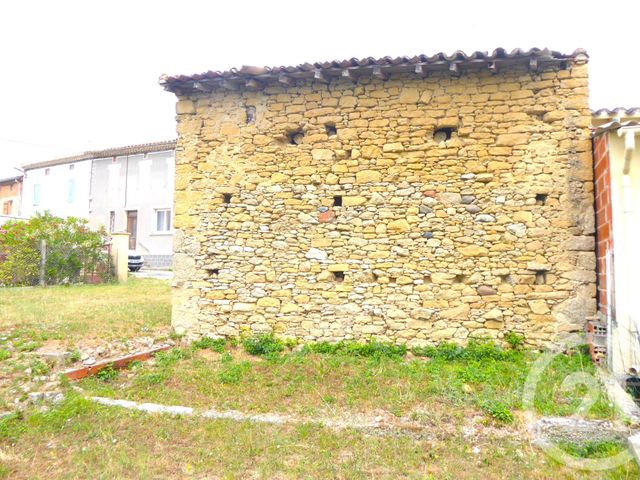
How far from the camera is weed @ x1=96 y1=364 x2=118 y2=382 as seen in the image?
5332 millimetres

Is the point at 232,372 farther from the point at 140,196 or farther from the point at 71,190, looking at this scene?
the point at 71,190

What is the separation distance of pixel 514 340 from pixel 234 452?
4.01 m

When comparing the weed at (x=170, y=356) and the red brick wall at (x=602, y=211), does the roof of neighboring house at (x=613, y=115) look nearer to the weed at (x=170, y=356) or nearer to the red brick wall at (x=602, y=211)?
the red brick wall at (x=602, y=211)

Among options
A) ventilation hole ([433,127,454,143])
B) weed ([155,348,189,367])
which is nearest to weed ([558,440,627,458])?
ventilation hole ([433,127,454,143])

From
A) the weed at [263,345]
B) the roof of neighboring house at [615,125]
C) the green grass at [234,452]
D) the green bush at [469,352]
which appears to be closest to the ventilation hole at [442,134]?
the roof of neighboring house at [615,125]

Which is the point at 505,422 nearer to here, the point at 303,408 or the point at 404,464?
the point at 404,464

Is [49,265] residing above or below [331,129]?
below

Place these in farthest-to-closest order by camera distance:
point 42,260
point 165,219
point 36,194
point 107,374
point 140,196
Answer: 1. point 36,194
2. point 140,196
3. point 165,219
4. point 42,260
5. point 107,374

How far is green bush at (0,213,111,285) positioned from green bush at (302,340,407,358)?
10643 mm

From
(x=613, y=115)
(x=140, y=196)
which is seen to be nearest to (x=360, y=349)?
(x=613, y=115)

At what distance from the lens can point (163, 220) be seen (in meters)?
22.4

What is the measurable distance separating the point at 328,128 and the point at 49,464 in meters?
5.30

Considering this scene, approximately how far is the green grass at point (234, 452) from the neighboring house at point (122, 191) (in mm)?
17639

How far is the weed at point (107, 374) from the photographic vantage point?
5332 millimetres
